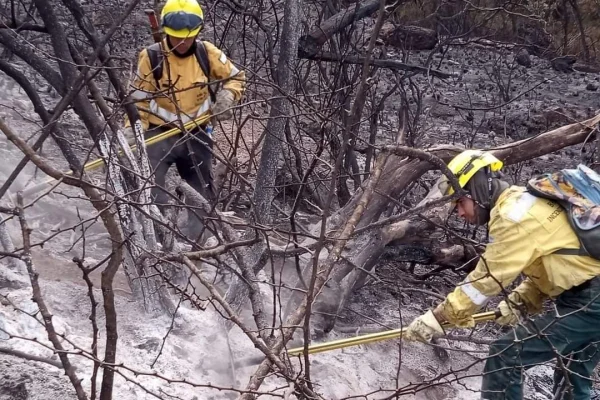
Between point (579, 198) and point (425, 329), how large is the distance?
3.06 ft

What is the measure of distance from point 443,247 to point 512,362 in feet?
→ 4.25

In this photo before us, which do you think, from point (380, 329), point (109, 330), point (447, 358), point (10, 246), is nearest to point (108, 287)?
point (109, 330)

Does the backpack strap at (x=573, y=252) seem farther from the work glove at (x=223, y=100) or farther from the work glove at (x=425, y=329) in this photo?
the work glove at (x=223, y=100)

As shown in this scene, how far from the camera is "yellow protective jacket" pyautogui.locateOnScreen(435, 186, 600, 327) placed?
3.18 metres

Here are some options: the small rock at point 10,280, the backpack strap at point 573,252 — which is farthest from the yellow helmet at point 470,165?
the small rock at point 10,280

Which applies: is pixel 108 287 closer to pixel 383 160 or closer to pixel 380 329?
pixel 383 160

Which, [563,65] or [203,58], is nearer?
[203,58]

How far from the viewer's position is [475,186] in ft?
11.0

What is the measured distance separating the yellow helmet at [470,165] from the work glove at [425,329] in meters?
0.62

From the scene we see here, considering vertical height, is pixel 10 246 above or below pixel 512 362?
above

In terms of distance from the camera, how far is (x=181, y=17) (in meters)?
4.29

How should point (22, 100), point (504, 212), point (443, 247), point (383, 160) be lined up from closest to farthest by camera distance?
1. point (383, 160)
2. point (504, 212)
3. point (443, 247)
4. point (22, 100)

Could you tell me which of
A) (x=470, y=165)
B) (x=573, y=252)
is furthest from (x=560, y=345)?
(x=470, y=165)

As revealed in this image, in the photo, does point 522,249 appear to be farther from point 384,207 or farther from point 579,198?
point 384,207
